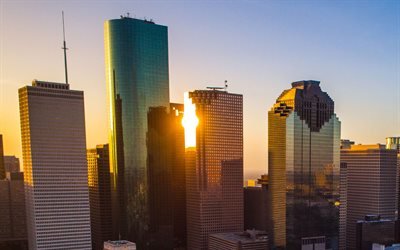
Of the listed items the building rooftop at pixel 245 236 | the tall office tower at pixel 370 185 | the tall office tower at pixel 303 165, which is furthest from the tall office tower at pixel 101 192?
the tall office tower at pixel 370 185

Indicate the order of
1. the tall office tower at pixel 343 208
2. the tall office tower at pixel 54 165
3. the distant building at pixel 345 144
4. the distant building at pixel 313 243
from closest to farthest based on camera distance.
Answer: the tall office tower at pixel 54 165 → the distant building at pixel 313 243 → the tall office tower at pixel 343 208 → the distant building at pixel 345 144

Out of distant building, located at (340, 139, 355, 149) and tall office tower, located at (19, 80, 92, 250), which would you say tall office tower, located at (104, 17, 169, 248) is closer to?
tall office tower, located at (19, 80, 92, 250)

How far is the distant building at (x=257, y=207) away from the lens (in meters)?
119

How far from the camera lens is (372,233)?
110 meters

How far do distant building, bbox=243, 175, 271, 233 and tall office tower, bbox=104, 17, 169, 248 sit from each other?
34.2m

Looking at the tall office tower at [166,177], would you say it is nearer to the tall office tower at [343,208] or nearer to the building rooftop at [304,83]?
the building rooftop at [304,83]

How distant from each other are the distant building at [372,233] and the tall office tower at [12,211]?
91.9 meters

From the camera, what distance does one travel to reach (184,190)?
125m

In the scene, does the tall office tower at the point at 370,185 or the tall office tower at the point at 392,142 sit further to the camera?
the tall office tower at the point at 392,142

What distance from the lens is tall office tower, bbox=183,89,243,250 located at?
11062 centimetres

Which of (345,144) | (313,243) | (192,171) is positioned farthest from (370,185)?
(192,171)

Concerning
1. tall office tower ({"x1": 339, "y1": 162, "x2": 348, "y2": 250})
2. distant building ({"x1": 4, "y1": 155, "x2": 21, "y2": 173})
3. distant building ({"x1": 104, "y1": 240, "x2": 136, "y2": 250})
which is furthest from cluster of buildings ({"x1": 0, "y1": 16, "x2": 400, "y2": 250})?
distant building ({"x1": 104, "y1": 240, "x2": 136, "y2": 250})

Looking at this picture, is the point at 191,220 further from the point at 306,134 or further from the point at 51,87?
the point at 51,87

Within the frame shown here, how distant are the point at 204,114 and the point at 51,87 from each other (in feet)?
140
